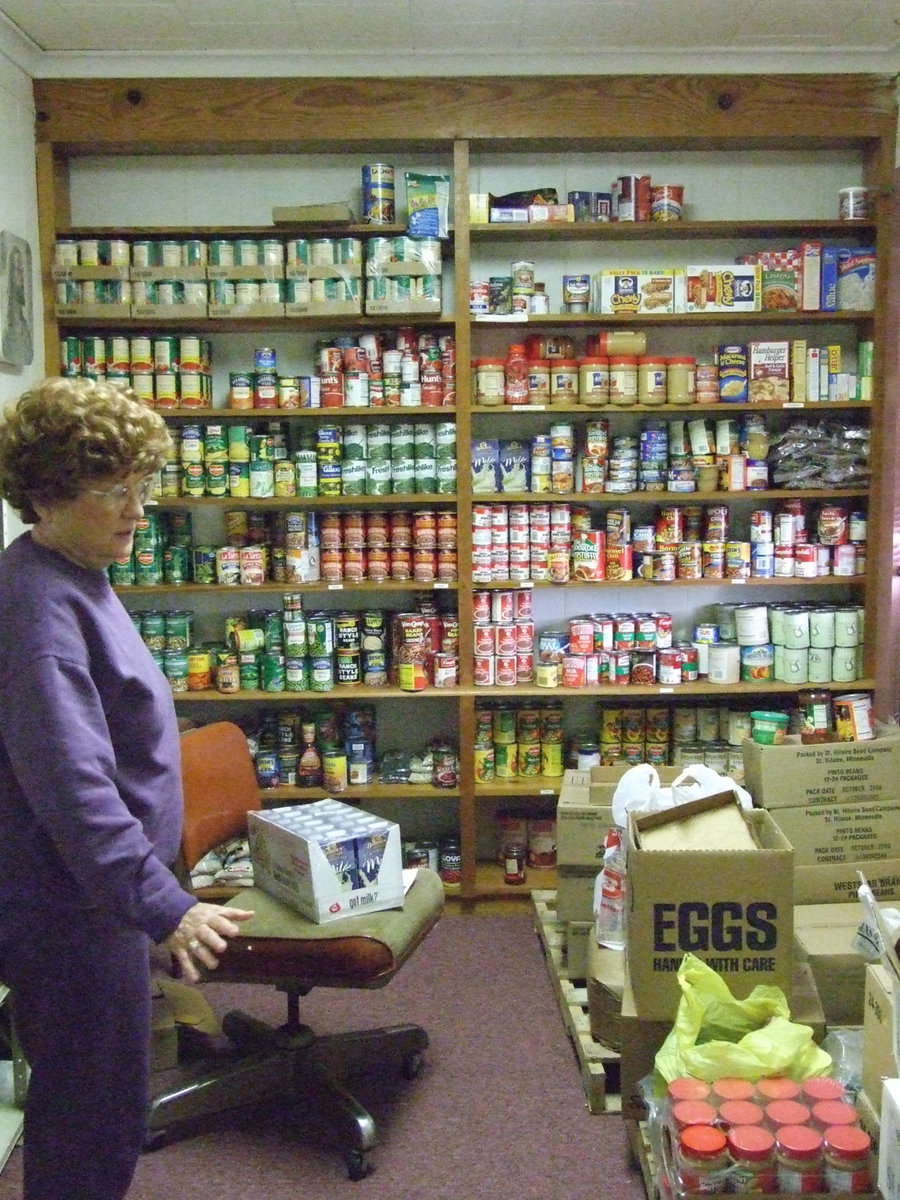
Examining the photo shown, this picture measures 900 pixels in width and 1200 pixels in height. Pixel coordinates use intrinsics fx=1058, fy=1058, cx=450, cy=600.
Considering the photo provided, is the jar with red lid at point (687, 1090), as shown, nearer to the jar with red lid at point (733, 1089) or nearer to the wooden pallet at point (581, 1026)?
the jar with red lid at point (733, 1089)

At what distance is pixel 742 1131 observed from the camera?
174cm

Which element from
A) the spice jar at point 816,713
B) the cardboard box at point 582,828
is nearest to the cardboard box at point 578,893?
the cardboard box at point 582,828

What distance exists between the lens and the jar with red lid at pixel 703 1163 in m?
1.71

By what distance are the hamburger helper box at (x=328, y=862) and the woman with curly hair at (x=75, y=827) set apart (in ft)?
2.33

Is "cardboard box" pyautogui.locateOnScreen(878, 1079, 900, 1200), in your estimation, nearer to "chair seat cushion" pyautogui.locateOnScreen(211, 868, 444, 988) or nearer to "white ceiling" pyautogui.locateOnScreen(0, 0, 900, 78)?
"chair seat cushion" pyautogui.locateOnScreen(211, 868, 444, 988)

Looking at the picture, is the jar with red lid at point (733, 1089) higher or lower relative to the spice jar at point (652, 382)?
lower

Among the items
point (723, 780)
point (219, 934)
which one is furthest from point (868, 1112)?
point (219, 934)

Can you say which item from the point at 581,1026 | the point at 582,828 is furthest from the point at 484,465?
the point at 581,1026

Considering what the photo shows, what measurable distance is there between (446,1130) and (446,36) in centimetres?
321

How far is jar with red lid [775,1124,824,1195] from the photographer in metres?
1.70

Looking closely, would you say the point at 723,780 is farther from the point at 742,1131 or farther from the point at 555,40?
the point at 555,40

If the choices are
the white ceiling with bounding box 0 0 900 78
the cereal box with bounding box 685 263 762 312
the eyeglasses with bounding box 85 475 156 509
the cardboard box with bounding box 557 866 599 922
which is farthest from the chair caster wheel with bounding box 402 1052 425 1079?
the white ceiling with bounding box 0 0 900 78

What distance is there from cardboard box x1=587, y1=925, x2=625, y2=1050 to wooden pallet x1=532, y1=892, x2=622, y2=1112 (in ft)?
0.12

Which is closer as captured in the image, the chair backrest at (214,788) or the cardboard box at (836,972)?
the cardboard box at (836,972)
